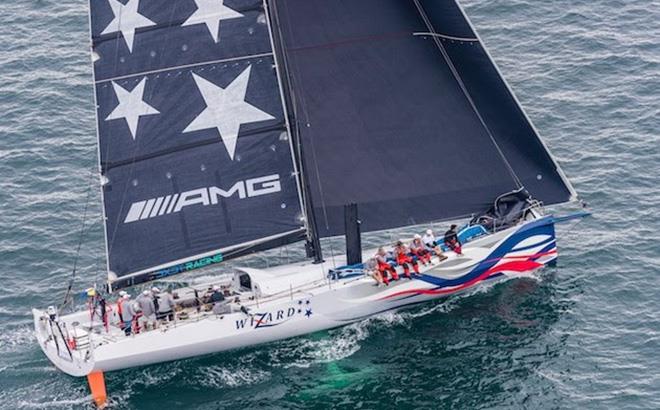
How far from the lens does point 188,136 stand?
56.2 metres

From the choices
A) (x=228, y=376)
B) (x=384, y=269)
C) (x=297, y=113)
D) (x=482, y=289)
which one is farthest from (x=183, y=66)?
(x=482, y=289)

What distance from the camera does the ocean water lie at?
2186 inches

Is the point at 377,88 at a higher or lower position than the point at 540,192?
higher

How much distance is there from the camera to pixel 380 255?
2301 inches

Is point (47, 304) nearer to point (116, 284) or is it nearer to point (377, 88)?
point (116, 284)

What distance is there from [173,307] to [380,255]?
873cm

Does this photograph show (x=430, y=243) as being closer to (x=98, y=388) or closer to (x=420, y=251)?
(x=420, y=251)

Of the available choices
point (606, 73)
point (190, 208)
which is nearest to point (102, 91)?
point (190, 208)

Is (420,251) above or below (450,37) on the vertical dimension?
below

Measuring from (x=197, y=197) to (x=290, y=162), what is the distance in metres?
3.98

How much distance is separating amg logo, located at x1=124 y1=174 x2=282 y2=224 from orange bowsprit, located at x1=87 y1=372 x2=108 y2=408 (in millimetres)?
6181

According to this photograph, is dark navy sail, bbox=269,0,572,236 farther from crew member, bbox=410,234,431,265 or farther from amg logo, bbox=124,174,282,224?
amg logo, bbox=124,174,282,224

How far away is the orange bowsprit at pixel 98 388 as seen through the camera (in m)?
55.4

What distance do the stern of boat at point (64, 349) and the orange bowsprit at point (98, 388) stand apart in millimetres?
287
